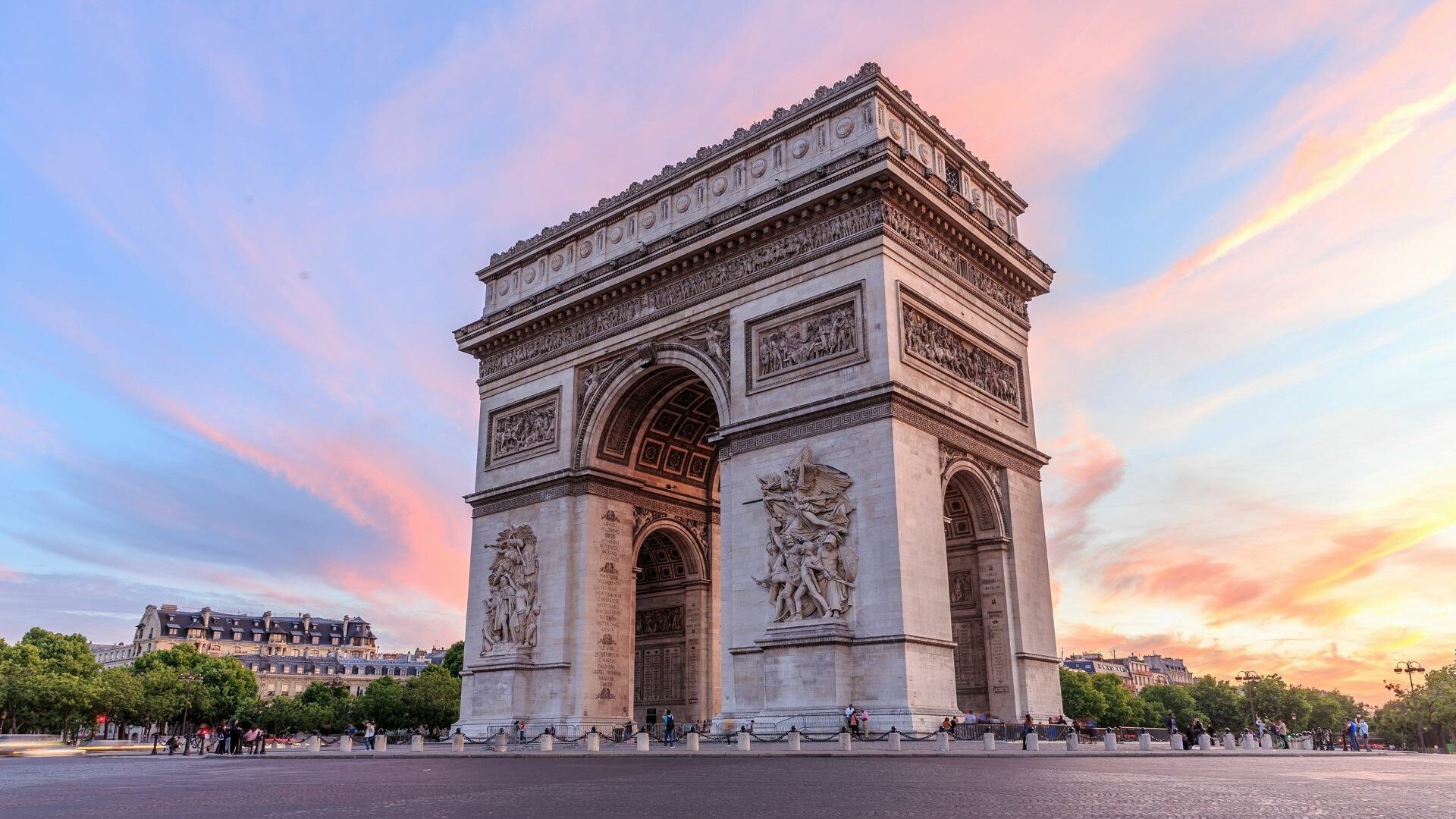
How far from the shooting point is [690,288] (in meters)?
28.8

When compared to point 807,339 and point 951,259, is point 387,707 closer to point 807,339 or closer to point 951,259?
point 807,339

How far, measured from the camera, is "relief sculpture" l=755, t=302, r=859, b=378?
81.4 feet

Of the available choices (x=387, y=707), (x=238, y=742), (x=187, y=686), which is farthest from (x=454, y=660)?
(x=238, y=742)

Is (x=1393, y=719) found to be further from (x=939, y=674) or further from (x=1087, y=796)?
(x=1087, y=796)

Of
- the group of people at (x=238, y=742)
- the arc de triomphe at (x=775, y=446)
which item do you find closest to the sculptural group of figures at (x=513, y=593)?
the arc de triomphe at (x=775, y=446)

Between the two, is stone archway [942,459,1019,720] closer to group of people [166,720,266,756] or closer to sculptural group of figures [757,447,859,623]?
sculptural group of figures [757,447,859,623]

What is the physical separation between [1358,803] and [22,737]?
166ft

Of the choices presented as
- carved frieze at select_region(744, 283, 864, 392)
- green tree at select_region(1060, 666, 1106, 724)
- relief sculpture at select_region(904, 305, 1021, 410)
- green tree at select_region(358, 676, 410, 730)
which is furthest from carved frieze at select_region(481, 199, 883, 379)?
green tree at select_region(1060, 666, 1106, 724)

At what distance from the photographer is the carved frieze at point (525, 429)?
31766 mm

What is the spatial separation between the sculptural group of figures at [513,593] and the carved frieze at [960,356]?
12.9 m

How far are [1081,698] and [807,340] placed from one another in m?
67.2

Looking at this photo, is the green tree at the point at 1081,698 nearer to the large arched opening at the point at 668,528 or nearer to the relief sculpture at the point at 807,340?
the large arched opening at the point at 668,528

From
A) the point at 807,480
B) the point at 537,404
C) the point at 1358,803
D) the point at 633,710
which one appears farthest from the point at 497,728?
the point at 1358,803

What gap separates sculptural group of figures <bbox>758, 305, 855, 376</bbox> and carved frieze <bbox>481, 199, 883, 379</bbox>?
173 cm
